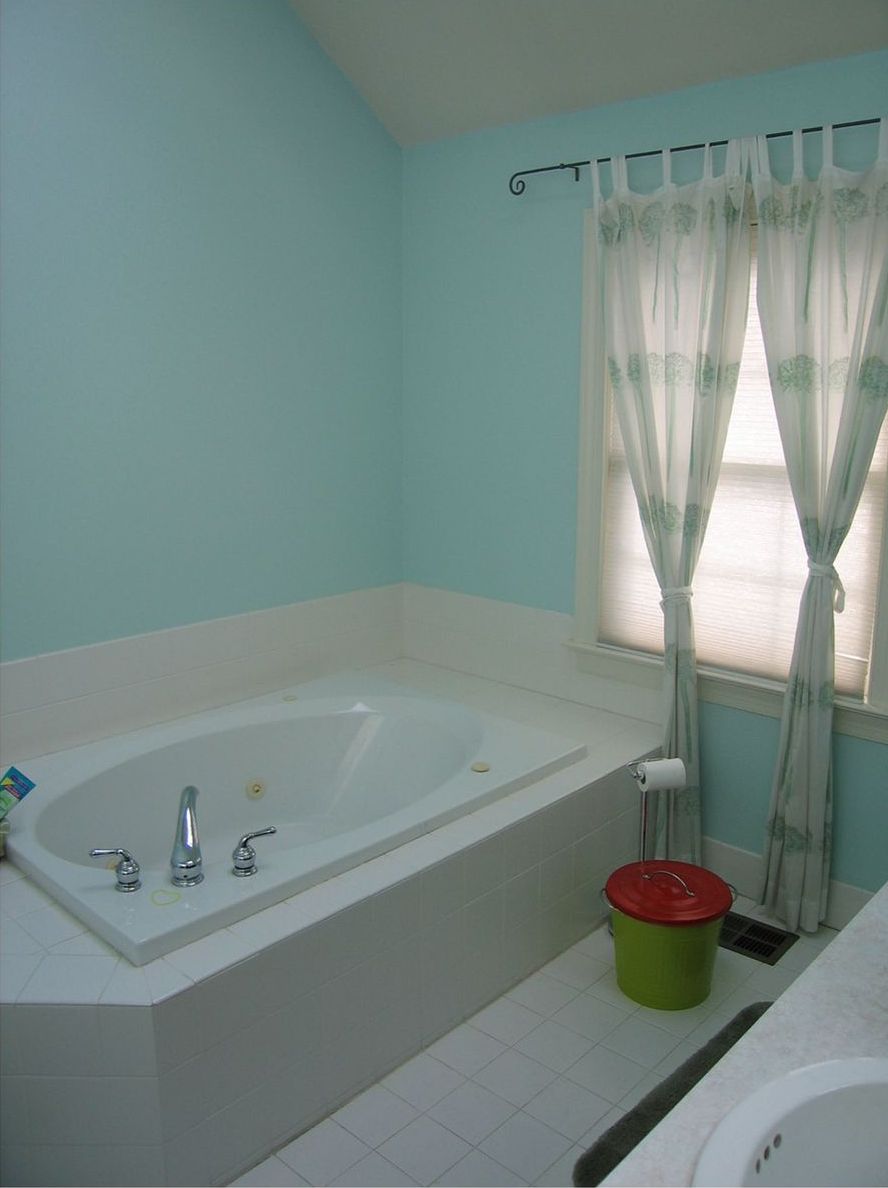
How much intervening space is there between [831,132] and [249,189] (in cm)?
175

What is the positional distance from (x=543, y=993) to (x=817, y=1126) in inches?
57.9

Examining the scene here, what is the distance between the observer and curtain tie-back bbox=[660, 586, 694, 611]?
9.93ft

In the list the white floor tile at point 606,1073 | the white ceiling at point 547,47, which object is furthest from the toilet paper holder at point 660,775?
the white ceiling at point 547,47


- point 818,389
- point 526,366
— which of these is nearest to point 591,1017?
point 818,389

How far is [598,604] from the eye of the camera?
3361 millimetres

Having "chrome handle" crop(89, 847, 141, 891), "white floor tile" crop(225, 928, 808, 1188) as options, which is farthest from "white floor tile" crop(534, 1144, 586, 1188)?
"chrome handle" crop(89, 847, 141, 891)

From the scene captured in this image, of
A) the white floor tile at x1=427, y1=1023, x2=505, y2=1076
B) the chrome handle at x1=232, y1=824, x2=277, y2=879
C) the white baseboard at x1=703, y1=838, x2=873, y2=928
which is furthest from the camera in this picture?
the white baseboard at x1=703, y1=838, x2=873, y2=928

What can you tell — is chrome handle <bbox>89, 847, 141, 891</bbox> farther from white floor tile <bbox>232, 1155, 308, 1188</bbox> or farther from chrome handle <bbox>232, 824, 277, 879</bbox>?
white floor tile <bbox>232, 1155, 308, 1188</bbox>

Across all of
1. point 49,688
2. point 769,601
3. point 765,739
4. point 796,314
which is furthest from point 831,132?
point 49,688

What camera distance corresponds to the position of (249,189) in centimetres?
321

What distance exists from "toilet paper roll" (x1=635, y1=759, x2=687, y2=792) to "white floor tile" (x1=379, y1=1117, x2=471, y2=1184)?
985 millimetres

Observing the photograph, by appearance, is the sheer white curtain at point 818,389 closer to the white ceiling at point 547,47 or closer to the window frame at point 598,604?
the window frame at point 598,604

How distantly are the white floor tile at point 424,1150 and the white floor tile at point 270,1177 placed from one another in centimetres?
19

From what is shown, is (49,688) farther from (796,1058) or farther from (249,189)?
(796,1058)
